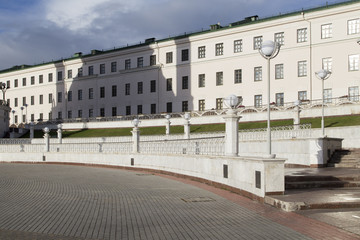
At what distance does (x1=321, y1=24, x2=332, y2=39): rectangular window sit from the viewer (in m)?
49.0

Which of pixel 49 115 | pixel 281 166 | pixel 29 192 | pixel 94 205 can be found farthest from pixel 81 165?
pixel 49 115

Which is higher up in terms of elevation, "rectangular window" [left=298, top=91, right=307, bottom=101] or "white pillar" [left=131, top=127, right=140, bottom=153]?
"rectangular window" [left=298, top=91, right=307, bottom=101]

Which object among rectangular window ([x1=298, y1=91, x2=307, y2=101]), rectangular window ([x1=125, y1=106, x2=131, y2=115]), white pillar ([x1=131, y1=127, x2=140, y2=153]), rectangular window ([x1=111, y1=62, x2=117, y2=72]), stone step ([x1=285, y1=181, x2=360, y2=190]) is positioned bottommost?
stone step ([x1=285, y1=181, x2=360, y2=190])

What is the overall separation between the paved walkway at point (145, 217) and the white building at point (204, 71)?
3953 centimetres

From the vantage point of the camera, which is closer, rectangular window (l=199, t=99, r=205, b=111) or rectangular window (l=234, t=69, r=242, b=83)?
rectangular window (l=234, t=69, r=242, b=83)

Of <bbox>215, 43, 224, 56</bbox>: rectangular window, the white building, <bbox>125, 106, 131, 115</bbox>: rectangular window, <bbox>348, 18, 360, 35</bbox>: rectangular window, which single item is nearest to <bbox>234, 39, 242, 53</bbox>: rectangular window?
the white building

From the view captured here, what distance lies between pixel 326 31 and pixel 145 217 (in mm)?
45560

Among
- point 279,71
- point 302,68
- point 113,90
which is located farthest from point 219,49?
point 113,90

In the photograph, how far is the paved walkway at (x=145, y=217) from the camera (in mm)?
7953

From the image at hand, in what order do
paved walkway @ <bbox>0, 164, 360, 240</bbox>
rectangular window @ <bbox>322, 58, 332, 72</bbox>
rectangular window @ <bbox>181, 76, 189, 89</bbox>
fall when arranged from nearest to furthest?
paved walkway @ <bbox>0, 164, 360, 240</bbox> < rectangular window @ <bbox>322, 58, 332, 72</bbox> < rectangular window @ <bbox>181, 76, 189, 89</bbox>

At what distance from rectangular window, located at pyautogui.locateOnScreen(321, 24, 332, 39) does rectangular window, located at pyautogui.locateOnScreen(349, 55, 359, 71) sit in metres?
3.80

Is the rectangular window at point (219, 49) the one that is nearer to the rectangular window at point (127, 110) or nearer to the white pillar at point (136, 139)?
the rectangular window at point (127, 110)

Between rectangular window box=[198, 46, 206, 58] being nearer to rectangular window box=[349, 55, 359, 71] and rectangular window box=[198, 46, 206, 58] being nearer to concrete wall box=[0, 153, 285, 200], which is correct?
rectangular window box=[349, 55, 359, 71]

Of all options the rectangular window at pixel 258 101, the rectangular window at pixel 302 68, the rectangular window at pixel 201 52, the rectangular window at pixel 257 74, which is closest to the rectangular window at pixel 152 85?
the rectangular window at pixel 201 52
